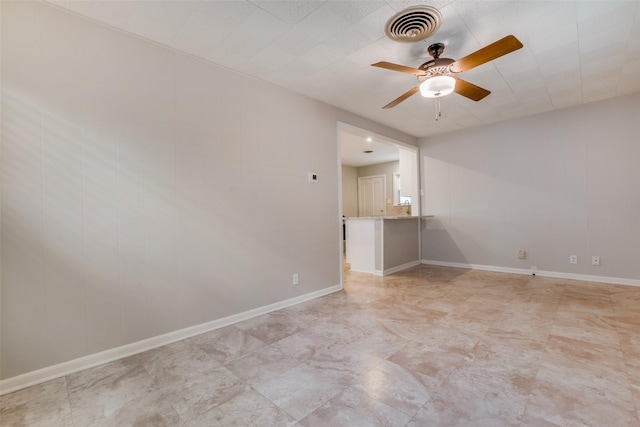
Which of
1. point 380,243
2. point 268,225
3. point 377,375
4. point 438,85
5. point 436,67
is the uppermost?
point 436,67

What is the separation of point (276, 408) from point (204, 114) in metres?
2.43

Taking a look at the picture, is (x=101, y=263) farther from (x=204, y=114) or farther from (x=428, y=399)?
(x=428, y=399)

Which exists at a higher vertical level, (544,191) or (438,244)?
(544,191)

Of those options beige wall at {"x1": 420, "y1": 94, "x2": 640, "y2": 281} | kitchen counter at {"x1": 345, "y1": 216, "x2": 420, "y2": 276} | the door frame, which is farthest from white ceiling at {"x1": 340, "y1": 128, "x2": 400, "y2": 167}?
kitchen counter at {"x1": 345, "y1": 216, "x2": 420, "y2": 276}

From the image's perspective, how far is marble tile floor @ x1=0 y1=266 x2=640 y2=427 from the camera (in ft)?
4.81

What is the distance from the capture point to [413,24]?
2.12 metres

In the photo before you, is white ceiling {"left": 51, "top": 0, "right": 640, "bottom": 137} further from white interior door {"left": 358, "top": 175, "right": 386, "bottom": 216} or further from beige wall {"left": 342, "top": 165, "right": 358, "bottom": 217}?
beige wall {"left": 342, "top": 165, "right": 358, "bottom": 217}

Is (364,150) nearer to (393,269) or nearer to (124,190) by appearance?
(393,269)

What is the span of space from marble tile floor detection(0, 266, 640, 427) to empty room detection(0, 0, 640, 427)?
17 millimetres

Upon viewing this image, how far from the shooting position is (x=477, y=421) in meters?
1.40

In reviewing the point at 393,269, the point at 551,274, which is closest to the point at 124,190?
the point at 393,269

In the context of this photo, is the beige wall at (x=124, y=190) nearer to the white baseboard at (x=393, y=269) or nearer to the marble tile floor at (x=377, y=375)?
the marble tile floor at (x=377, y=375)

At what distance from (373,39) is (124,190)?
2.36m

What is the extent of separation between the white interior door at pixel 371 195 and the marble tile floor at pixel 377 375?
5.86 meters
